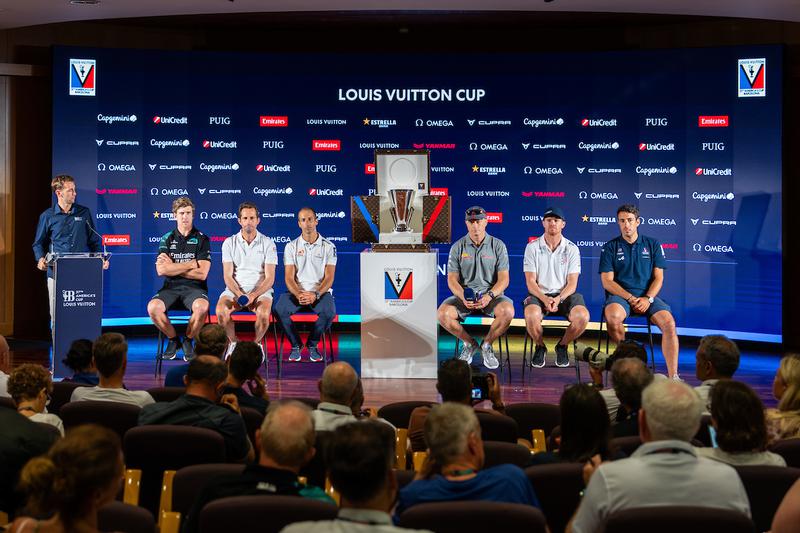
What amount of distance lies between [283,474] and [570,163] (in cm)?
788

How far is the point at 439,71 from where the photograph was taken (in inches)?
398

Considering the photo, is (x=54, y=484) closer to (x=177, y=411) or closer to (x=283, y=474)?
(x=283, y=474)

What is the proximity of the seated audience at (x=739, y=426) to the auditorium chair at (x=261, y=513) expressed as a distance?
4.54 ft

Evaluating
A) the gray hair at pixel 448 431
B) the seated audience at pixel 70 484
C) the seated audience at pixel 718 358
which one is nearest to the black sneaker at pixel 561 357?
the seated audience at pixel 718 358

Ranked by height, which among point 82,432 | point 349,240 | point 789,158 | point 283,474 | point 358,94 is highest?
point 358,94

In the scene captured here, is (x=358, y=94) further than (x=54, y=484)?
Yes

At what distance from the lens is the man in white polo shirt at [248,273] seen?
794 cm

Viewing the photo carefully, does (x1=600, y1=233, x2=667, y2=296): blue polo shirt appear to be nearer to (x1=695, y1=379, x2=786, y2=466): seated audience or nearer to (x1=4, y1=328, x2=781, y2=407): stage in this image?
(x1=4, y1=328, x2=781, y2=407): stage

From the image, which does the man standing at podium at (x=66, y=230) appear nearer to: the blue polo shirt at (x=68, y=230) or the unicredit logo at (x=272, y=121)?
the blue polo shirt at (x=68, y=230)

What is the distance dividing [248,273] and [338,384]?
481 centimetres

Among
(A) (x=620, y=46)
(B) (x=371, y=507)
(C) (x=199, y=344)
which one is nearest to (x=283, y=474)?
(B) (x=371, y=507)

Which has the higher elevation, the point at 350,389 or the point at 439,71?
the point at 439,71

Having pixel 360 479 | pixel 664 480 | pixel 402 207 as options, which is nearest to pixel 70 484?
pixel 360 479

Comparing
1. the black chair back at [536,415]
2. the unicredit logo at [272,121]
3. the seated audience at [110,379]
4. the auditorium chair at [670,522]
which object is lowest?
the black chair back at [536,415]
